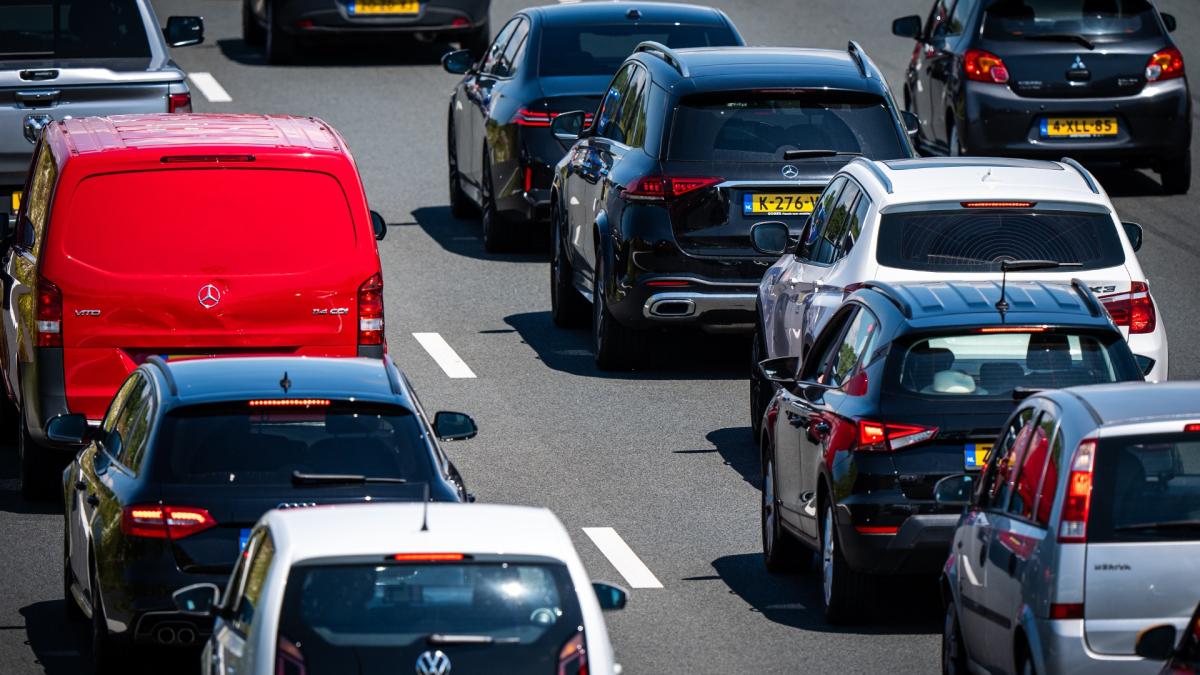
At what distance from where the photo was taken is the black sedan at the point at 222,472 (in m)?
11.0

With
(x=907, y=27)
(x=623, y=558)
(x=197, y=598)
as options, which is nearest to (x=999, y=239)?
(x=623, y=558)

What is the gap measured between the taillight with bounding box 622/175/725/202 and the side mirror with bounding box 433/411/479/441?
5927 mm

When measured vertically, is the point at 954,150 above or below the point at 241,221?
below

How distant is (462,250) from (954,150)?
14.3ft

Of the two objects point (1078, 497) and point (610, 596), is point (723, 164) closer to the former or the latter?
point (1078, 497)

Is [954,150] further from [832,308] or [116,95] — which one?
[832,308]

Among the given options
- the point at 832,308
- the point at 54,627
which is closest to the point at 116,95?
the point at 832,308

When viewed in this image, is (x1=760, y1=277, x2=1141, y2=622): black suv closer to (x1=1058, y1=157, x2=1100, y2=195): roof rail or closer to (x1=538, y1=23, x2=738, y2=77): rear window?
(x1=1058, y1=157, x2=1100, y2=195): roof rail

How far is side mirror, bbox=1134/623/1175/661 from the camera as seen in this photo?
884cm

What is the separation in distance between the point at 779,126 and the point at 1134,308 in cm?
358

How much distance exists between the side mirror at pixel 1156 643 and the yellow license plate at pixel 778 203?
28.8 ft

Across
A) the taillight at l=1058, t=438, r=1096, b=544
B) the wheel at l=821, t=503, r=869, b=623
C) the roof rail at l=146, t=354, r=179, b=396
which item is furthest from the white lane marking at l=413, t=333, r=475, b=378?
the taillight at l=1058, t=438, r=1096, b=544

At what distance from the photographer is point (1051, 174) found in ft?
50.7

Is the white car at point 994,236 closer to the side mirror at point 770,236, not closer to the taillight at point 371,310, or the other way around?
the side mirror at point 770,236
